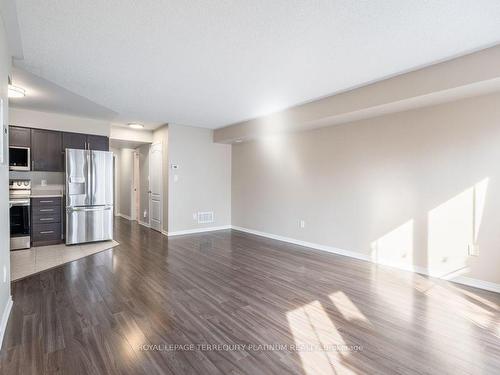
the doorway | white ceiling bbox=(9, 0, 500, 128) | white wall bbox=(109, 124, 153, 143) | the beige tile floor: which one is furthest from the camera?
the doorway

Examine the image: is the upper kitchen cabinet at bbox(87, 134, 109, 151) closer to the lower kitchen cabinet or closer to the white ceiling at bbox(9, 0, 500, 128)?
the lower kitchen cabinet

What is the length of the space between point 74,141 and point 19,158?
3.14 feet

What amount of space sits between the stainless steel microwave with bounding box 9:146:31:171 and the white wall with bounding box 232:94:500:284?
4916 millimetres

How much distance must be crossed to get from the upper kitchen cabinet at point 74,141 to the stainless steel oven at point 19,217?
1.10m

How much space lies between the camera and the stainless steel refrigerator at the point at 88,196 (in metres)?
4.93

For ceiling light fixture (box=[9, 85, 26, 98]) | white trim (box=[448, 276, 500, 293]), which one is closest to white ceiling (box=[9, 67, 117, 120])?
ceiling light fixture (box=[9, 85, 26, 98])

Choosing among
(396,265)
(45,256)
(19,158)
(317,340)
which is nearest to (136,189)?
(19,158)

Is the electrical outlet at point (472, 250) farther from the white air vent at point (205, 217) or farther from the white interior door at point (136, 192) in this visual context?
the white interior door at point (136, 192)

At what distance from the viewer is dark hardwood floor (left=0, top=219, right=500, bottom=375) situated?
1.79 metres

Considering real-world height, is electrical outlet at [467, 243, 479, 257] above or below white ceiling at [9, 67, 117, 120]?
below

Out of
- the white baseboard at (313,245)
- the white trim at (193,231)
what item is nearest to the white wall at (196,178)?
the white trim at (193,231)

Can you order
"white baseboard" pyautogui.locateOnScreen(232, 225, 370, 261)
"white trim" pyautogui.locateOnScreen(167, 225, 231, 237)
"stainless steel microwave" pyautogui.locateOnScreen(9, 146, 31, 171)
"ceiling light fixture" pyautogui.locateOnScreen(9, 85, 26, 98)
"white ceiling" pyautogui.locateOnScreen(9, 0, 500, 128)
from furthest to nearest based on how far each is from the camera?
"white trim" pyautogui.locateOnScreen(167, 225, 231, 237) < "stainless steel microwave" pyautogui.locateOnScreen(9, 146, 31, 171) < "white baseboard" pyautogui.locateOnScreen(232, 225, 370, 261) < "ceiling light fixture" pyautogui.locateOnScreen(9, 85, 26, 98) < "white ceiling" pyautogui.locateOnScreen(9, 0, 500, 128)

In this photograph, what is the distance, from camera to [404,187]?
3793 mm

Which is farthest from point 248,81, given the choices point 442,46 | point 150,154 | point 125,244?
point 150,154
